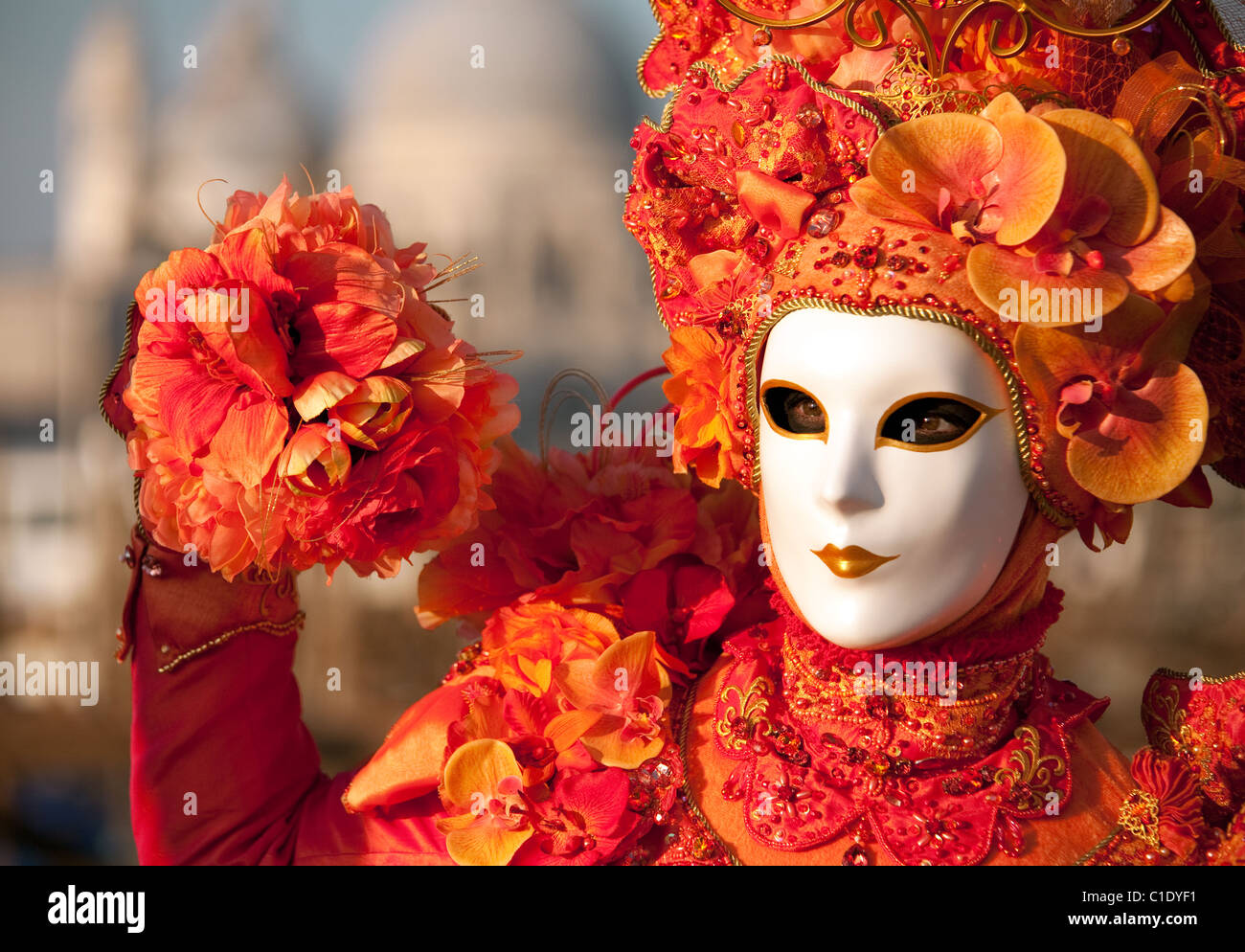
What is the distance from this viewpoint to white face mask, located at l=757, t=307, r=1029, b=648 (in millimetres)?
1541

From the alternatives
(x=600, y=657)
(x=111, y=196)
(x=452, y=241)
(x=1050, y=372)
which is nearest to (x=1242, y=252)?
(x=1050, y=372)

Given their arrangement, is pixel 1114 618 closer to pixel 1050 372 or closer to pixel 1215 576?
pixel 1215 576

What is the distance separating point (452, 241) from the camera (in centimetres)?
375

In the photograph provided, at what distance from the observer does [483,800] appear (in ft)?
5.66

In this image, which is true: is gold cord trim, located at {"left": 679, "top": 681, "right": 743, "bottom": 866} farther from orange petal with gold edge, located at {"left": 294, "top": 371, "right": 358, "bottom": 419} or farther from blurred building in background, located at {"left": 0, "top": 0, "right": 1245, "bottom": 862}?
blurred building in background, located at {"left": 0, "top": 0, "right": 1245, "bottom": 862}

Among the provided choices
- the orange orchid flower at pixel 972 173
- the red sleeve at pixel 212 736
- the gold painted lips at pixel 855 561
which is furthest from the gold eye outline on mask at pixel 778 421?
the red sleeve at pixel 212 736

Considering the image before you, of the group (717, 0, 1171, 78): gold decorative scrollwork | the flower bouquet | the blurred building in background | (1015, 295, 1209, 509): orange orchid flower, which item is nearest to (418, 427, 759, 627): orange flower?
the flower bouquet

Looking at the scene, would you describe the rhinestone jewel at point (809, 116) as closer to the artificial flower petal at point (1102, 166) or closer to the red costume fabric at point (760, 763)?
the artificial flower petal at point (1102, 166)

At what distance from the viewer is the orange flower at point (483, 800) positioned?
171 centimetres

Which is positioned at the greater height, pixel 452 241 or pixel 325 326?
pixel 452 241

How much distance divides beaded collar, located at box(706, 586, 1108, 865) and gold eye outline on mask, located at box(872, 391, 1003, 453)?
32cm

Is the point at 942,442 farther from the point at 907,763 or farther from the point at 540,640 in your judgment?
the point at 540,640

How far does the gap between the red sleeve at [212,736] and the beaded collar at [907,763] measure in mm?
525

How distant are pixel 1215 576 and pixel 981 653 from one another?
1.85 metres
